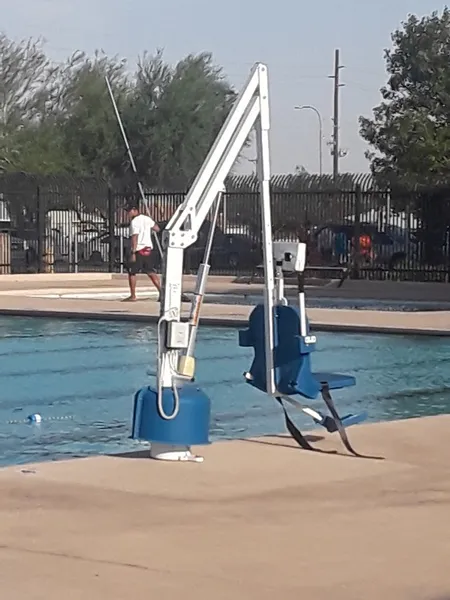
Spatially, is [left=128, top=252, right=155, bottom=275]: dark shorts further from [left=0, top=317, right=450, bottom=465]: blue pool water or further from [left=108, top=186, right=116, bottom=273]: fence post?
[left=108, top=186, right=116, bottom=273]: fence post

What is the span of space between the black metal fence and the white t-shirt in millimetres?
5743

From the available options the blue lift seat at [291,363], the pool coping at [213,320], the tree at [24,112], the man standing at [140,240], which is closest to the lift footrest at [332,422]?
the blue lift seat at [291,363]

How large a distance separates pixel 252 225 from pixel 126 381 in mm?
21465

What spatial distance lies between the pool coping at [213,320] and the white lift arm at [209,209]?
9762mm

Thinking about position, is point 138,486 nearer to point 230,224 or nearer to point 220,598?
point 220,598

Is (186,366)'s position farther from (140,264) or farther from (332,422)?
(140,264)

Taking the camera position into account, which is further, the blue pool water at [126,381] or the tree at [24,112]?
the tree at [24,112]

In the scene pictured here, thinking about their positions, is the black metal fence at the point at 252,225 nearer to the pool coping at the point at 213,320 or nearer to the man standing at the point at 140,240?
the man standing at the point at 140,240

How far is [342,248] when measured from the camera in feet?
108

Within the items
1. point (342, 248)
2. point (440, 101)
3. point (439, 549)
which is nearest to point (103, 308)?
point (342, 248)

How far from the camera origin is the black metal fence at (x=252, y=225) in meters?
32.1

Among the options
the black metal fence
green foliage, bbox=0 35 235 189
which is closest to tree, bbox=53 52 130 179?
green foliage, bbox=0 35 235 189

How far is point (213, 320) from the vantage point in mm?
20234

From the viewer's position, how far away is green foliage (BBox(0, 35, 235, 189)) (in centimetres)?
6312
